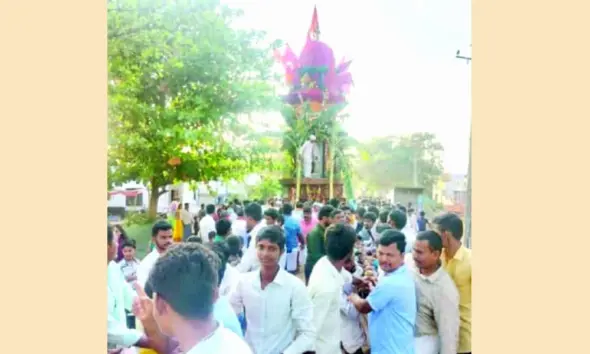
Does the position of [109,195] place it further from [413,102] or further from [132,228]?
[413,102]

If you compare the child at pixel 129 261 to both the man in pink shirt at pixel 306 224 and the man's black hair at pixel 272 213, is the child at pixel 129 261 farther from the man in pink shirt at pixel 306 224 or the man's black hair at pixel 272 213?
the man in pink shirt at pixel 306 224

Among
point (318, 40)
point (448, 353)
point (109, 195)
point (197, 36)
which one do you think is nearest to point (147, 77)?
point (197, 36)

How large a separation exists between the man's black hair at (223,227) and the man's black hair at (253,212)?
103mm

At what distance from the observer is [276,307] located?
2.24m

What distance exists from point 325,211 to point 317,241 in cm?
17

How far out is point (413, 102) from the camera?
2980 millimetres

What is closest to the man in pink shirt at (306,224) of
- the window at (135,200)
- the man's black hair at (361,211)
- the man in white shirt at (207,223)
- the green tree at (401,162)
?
the man's black hair at (361,211)

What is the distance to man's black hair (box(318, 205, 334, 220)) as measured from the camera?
116 inches

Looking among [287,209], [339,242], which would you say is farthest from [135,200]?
[339,242]

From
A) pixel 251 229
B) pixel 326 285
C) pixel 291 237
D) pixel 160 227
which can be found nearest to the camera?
pixel 326 285

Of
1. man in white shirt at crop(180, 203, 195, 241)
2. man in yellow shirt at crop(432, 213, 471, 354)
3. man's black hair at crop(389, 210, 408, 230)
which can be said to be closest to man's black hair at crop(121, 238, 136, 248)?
man in white shirt at crop(180, 203, 195, 241)

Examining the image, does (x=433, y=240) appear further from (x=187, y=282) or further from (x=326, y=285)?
(x=187, y=282)

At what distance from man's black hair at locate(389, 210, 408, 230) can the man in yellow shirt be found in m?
0.20

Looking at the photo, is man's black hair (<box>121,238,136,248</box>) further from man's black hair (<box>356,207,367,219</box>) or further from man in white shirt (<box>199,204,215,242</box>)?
man's black hair (<box>356,207,367,219</box>)
